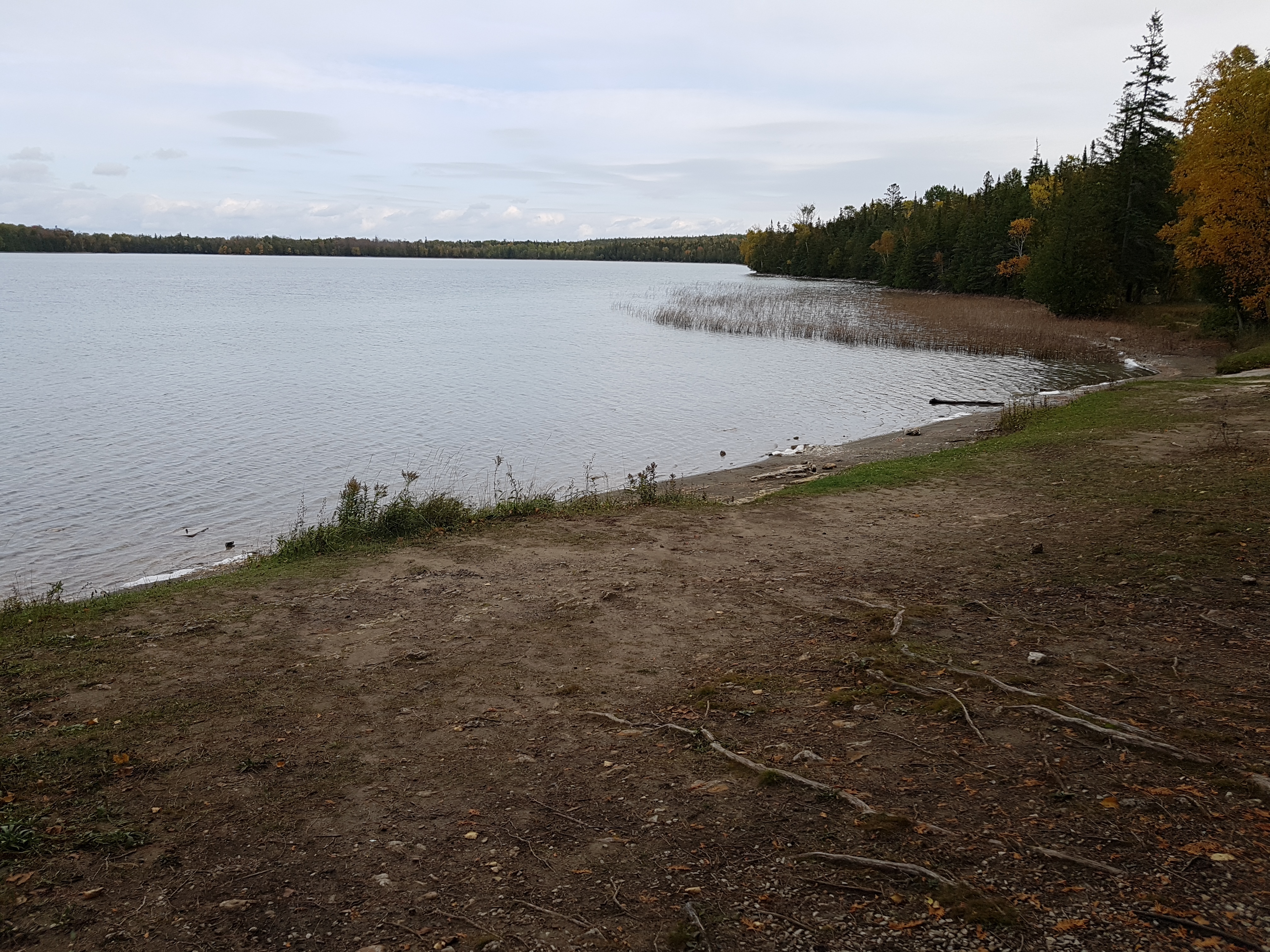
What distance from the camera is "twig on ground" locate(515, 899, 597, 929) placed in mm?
3990

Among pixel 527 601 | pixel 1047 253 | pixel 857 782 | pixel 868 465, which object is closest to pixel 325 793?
pixel 857 782

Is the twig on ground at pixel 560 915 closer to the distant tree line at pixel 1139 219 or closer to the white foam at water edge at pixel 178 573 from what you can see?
the white foam at water edge at pixel 178 573

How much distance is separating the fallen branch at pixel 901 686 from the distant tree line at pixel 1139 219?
3193 centimetres

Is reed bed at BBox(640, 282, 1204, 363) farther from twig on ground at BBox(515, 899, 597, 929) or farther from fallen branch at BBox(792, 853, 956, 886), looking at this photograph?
twig on ground at BBox(515, 899, 597, 929)

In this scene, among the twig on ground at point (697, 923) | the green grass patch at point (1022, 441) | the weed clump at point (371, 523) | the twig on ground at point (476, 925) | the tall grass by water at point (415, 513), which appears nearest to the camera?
the twig on ground at point (697, 923)

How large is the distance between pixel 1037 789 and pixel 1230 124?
113ft

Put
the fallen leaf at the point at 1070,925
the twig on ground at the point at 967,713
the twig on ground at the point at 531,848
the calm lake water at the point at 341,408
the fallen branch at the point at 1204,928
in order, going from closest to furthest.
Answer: the fallen branch at the point at 1204,928
the fallen leaf at the point at 1070,925
the twig on ground at the point at 531,848
the twig on ground at the point at 967,713
the calm lake water at the point at 341,408

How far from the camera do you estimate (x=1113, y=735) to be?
5.20 metres

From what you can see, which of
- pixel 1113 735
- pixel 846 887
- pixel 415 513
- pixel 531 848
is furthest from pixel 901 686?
pixel 415 513

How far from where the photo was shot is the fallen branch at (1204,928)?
345 centimetres

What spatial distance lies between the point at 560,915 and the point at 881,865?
164cm

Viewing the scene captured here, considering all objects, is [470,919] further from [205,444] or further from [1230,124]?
[1230,124]

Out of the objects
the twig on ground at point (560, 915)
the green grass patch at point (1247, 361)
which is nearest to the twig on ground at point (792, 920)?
the twig on ground at point (560, 915)

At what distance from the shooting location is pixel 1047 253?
46906 mm
